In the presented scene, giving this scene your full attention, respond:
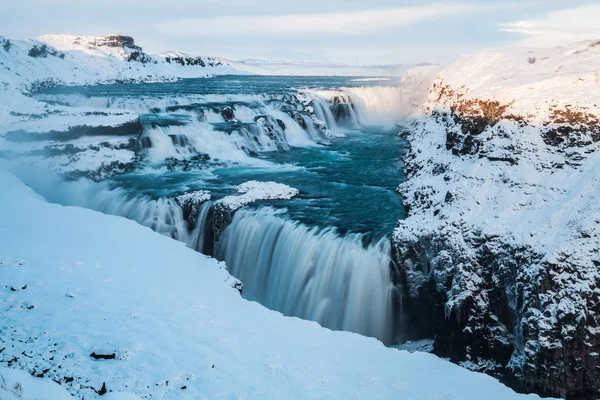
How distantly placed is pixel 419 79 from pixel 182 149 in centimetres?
2692

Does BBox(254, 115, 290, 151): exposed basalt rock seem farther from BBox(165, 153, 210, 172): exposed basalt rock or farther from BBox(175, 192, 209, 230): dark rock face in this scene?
BBox(175, 192, 209, 230): dark rock face

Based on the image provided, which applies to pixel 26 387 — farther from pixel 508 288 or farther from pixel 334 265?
pixel 334 265

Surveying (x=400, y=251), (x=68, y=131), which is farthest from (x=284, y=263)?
(x=68, y=131)

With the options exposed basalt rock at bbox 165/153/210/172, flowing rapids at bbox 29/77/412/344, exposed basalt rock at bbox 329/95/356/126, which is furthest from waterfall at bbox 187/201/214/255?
exposed basalt rock at bbox 329/95/356/126

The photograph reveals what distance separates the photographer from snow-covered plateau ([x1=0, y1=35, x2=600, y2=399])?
812 centimetres

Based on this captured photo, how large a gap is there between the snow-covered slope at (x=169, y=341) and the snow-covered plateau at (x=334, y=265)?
1.8 inches

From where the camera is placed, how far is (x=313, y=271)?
1498 cm

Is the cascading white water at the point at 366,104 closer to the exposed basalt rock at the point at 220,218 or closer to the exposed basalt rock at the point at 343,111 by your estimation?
the exposed basalt rock at the point at 343,111

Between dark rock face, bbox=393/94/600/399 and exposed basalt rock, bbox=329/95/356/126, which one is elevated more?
exposed basalt rock, bbox=329/95/356/126

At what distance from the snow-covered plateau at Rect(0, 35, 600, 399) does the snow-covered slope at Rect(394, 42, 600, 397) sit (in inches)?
1.8

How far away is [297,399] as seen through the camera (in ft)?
24.6

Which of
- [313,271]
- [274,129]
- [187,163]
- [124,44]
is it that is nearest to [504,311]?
[313,271]

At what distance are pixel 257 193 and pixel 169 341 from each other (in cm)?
1211

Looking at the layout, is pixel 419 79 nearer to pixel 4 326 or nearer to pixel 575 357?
pixel 575 357
